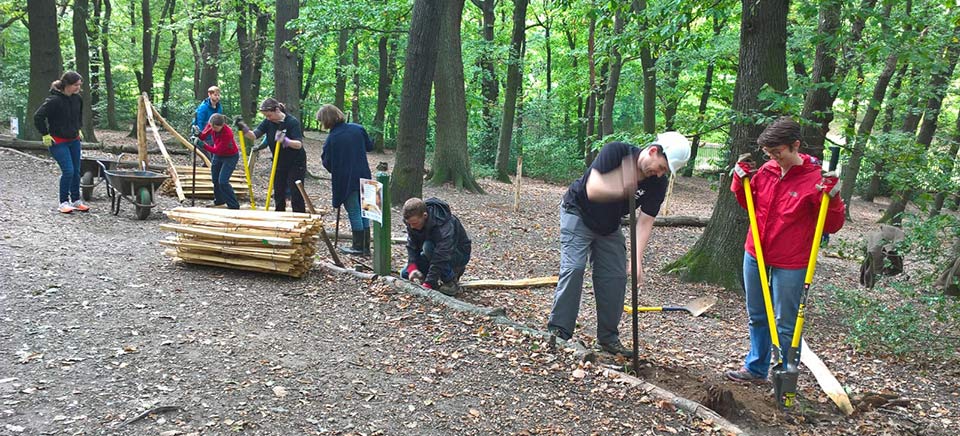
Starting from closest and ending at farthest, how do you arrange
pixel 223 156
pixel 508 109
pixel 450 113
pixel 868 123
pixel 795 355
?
pixel 795 355 → pixel 223 156 → pixel 450 113 → pixel 868 123 → pixel 508 109

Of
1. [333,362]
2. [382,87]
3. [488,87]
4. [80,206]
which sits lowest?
[333,362]

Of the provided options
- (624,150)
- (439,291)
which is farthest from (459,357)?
(624,150)

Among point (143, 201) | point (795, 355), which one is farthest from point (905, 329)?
point (143, 201)

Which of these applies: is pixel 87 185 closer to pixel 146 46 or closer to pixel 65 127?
pixel 65 127

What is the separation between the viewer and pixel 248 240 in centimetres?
579

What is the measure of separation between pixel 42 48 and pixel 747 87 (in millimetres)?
13093

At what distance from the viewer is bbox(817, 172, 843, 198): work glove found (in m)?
3.64

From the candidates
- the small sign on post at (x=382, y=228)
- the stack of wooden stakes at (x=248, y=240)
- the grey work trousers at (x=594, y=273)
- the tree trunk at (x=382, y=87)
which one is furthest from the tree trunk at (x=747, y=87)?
the tree trunk at (x=382, y=87)

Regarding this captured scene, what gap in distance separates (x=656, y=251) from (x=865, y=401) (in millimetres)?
5677

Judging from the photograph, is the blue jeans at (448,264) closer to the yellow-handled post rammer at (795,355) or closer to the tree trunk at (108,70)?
the yellow-handled post rammer at (795,355)

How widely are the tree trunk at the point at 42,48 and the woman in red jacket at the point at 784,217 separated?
13629 millimetres

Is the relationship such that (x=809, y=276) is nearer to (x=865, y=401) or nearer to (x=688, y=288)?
(x=865, y=401)

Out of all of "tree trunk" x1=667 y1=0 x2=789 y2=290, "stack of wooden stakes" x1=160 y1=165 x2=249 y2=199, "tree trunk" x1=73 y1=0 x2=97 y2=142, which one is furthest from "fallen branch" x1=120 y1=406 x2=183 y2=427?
"tree trunk" x1=73 y1=0 x2=97 y2=142

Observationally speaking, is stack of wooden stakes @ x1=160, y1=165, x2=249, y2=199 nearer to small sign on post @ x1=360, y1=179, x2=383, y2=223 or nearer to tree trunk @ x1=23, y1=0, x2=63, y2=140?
tree trunk @ x1=23, y1=0, x2=63, y2=140
